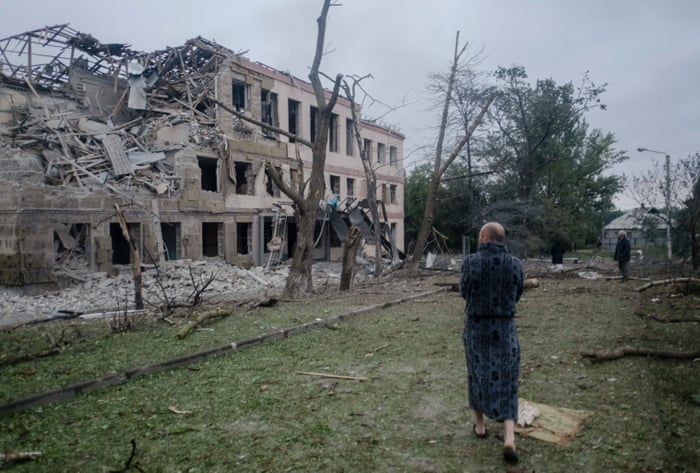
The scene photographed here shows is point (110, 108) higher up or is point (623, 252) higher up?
point (110, 108)

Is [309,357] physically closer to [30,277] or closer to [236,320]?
[236,320]

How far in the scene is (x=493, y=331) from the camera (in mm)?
3916

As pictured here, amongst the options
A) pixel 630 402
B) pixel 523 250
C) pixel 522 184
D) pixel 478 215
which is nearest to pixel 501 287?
pixel 630 402

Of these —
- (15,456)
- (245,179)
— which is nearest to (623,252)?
(15,456)

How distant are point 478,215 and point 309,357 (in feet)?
76.4

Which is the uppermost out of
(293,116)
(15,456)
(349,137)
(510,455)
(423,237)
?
(293,116)

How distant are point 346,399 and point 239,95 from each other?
2487 centimetres

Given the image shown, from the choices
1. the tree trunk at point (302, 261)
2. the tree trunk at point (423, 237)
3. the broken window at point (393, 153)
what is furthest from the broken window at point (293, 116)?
the tree trunk at point (302, 261)

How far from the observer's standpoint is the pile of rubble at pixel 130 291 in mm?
14773

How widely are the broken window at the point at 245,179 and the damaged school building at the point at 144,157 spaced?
0.06 metres

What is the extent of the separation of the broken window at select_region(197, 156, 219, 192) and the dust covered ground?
1584 cm

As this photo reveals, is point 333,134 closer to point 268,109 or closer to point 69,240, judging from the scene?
point 268,109

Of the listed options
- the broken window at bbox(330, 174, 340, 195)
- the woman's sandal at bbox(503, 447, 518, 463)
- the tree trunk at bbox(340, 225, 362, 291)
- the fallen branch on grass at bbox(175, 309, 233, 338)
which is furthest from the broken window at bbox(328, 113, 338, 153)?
the woman's sandal at bbox(503, 447, 518, 463)

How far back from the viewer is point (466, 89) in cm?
2234
